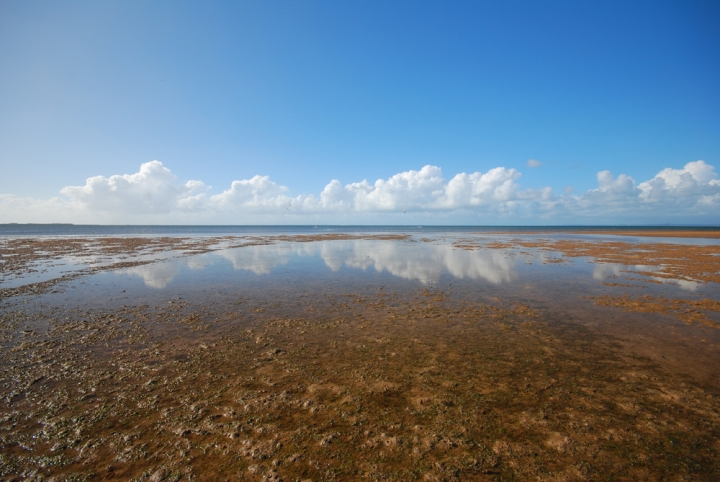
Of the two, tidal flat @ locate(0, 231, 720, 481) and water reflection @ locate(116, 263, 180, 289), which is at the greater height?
water reflection @ locate(116, 263, 180, 289)

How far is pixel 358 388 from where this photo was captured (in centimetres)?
715

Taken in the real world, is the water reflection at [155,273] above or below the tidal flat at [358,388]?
above

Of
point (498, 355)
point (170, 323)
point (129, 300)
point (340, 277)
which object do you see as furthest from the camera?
point (340, 277)

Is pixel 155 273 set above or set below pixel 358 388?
above

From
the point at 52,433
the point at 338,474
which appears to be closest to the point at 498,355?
the point at 338,474

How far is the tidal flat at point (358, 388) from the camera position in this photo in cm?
492

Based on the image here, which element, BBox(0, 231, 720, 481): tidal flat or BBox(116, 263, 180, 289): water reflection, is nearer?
BBox(0, 231, 720, 481): tidal flat

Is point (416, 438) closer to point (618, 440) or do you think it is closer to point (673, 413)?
point (618, 440)

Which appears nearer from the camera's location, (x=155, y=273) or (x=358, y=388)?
(x=358, y=388)

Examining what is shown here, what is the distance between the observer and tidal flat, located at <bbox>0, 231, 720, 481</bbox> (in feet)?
16.1

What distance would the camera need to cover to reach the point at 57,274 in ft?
73.3

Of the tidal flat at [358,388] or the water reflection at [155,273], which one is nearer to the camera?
the tidal flat at [358,388]

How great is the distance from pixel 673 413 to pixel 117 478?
10.5 metres

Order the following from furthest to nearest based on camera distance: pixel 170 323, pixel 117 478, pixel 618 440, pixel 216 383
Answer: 1. pixel 170 323
2. pixel 216 383
3. pixel 618 440
4. pixel 117 478
